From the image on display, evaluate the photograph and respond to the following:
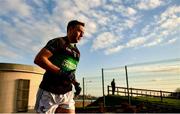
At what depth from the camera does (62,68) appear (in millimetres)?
3535

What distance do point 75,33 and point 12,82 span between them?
66.5 feet

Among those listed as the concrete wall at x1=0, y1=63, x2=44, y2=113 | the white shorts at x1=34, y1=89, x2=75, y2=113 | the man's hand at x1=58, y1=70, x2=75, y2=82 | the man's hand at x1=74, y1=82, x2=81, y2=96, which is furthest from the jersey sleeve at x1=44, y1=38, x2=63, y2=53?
the concrete wall at x1=0, y1=63, x2=44, y2=113

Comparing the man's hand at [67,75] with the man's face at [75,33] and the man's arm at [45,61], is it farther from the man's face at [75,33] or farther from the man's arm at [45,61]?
the man's face at [75,33]

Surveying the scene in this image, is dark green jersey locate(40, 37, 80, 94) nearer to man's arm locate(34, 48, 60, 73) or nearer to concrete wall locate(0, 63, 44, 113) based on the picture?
man's arm locate(34, 48, 60, 73)

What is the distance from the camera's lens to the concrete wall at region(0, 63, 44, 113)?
22.1 meters

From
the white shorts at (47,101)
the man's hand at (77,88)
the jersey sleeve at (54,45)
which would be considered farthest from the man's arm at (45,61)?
the man's hand at (77,88)

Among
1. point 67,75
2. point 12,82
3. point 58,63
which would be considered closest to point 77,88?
point 67,75

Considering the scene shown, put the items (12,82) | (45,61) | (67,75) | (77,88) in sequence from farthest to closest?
1. (12,82)
2. (77,88)
3. (67,75)
4. (45,61)

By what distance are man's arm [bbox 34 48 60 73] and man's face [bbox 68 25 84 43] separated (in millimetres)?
466

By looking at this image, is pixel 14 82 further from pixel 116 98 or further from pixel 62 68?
pixel 62 68

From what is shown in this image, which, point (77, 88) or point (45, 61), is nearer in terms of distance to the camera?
point (45, 61)

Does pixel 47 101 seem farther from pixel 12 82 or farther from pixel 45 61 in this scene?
pixel 12 82

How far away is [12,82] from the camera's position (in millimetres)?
22656

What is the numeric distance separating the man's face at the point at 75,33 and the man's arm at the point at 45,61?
1.53 feet
